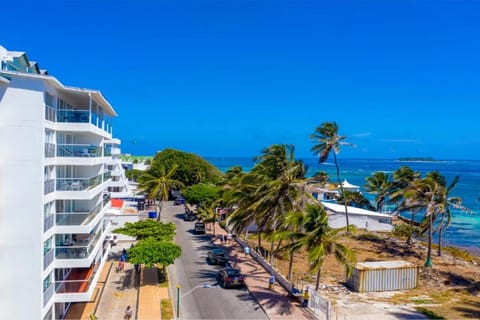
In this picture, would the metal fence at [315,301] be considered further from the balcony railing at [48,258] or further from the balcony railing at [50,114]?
the balcony railing at [50,114]

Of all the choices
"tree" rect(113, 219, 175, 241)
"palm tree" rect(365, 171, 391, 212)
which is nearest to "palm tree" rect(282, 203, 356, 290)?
"tree" rect(113, 219, 175, 241)

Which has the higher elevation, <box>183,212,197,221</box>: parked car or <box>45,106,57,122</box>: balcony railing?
<box>45,106,57,122</box>: balcony railing

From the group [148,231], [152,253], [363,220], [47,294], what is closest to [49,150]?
[47,294]

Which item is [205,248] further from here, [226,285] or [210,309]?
[210,309]

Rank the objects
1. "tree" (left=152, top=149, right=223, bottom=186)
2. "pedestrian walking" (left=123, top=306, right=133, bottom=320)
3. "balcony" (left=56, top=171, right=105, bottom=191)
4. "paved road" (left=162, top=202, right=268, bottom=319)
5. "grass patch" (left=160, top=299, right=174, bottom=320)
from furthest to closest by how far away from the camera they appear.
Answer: "tree" (left=152, top=149, right=223, bottom=186)
"paved road" (left=162, top=202, right=268, bottom=319)
"grass patch" (left=160, top=299, right=174, bottom=320)
"pedestrian walking" (left=123, top=306, right=133, bottom=320)
"balcony" (left=56, top=171, right=105, bottom=191)

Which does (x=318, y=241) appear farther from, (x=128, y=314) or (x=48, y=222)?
(x=48, y=222)

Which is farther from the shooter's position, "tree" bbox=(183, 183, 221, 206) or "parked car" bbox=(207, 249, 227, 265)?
"tree" bbox=(183, 183, 221, 206)

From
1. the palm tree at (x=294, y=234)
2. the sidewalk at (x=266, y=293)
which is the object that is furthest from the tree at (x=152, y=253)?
the palm tree at (x=294, y=234)

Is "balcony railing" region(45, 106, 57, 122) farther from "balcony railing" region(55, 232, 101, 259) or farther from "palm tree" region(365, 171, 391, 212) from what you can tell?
"palm tree" region(365, 171, 391, 212)
